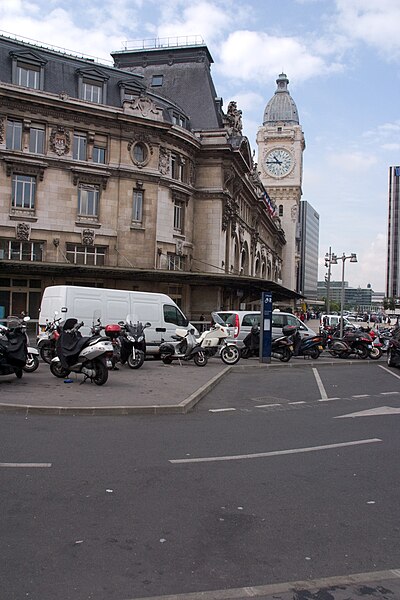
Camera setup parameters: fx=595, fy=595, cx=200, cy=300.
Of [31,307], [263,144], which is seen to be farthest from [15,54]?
[263,144]

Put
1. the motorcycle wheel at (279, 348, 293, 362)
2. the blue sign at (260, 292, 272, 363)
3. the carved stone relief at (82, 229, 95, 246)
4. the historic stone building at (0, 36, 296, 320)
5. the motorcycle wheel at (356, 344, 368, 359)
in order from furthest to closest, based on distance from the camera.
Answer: the carved stone relief at (82, 229, 95, 246), the historic stone building at (0, 36, 296, 320), the motorcycle wheel at (356, 344, 368, 359), the motorcycle wheel at (279, 348, 293, 362), the blue sign at (260, 292, 272, 363)

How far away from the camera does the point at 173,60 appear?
163 feet

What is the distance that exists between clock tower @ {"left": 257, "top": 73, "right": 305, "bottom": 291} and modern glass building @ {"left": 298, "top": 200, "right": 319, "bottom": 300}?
126 ft

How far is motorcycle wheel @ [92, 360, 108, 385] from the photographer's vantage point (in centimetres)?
1235

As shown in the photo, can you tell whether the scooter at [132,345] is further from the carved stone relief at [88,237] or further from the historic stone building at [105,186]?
the carved stone relief at [88,237]

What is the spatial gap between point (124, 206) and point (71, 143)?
4.91m

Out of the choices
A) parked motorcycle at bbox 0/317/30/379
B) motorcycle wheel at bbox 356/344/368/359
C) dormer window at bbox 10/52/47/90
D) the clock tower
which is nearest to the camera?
parked motorcycle at bbox 0/317/30/379

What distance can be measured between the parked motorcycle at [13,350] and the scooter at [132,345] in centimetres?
402

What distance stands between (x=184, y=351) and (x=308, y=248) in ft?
519

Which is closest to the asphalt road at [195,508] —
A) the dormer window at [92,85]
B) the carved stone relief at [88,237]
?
the carved stone relief at [88,237]

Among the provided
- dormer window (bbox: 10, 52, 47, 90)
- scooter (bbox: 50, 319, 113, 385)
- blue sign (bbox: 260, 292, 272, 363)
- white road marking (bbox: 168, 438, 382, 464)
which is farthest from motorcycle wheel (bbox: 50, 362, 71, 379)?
dormer window (bbox: 10, 52, 47, 90)

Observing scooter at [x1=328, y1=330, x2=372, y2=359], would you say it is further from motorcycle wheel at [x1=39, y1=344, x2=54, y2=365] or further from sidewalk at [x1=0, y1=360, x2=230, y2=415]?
motorcycle wheel at [x1=39, y1=344, x2=54, y2=365]

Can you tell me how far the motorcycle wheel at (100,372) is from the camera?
1235 centimetres

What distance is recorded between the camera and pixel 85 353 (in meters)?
12.3
